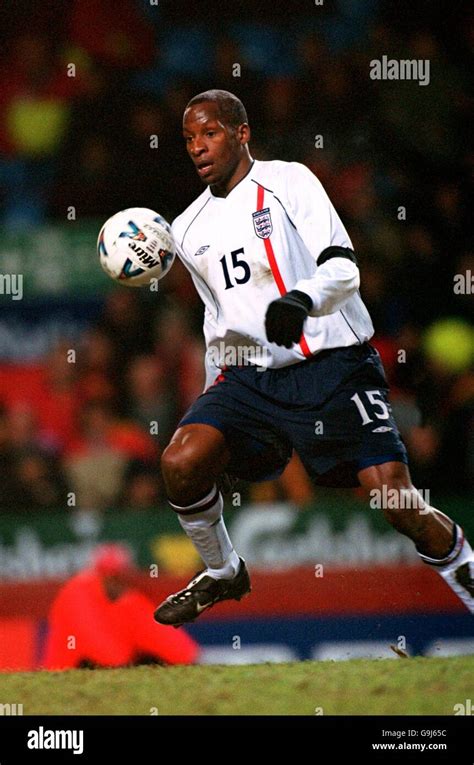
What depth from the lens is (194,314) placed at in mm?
5352

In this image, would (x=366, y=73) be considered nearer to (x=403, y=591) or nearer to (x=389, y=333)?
(x=389, y=333)

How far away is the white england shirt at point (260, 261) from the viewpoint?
388cm

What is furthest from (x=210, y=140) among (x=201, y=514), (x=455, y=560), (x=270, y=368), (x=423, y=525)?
(x=455, y=560)

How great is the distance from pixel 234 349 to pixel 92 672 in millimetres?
1393

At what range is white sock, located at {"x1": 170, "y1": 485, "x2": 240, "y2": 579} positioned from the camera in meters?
4.00

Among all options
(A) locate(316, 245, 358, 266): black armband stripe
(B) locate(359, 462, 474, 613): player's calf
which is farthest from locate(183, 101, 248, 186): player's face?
(B) locate(359, 462, 474, 613): player's calf

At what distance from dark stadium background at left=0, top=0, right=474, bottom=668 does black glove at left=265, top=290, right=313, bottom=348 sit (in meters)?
1.66

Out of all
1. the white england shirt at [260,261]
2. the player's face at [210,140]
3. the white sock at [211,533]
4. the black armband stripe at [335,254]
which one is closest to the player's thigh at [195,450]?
the white sock at [211,533]

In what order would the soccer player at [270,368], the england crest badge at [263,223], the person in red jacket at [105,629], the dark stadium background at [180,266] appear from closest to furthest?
the soccer player at [270,368] < the england crest badge at [263,223] < the person in red jacket at [105,629] < the dark stadium background at [180,266]

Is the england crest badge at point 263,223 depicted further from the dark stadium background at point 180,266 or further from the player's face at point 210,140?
the dark stadium background at point 180,266

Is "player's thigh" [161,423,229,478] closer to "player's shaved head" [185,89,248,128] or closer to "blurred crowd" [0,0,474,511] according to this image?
"player's shaved head" [185,89,248,128]

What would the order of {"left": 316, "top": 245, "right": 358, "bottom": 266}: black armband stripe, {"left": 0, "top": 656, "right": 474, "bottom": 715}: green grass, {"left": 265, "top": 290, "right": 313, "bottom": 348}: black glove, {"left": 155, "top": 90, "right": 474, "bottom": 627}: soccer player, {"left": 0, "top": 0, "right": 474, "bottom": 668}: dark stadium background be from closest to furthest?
{"left": 265, "top": 290, "right": 313, "bottom": 348}: black glove < {"left": 316, "top": 245, "right": 358, "bottom": 266}: black armband stripe < {"left": 155, "top": 90, "right": 474, "bottom": 627}: soccer player < {"left": 0, "top": 656, "right": 474, "bottom": 715}: green grass < {"left": 0, "top": 0, "right": 474, "bottom": 668}: dark stadium background

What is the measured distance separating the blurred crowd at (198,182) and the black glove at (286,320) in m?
1.81

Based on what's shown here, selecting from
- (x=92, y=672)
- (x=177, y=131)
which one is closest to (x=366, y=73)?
(x=177, y=131)
